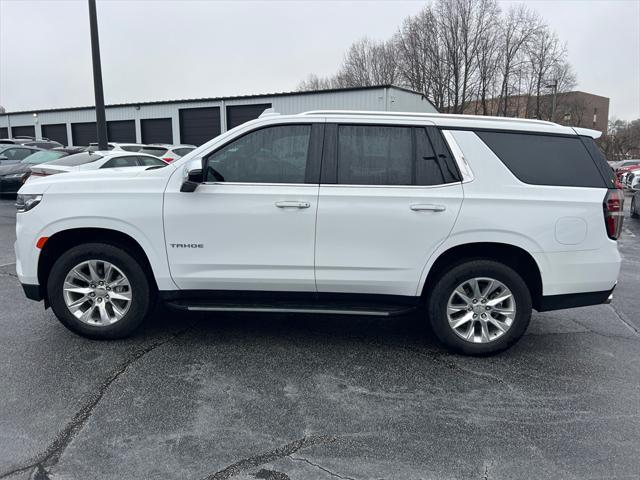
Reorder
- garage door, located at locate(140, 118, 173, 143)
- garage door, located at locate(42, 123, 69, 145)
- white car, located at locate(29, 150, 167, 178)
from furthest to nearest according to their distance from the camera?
garage door, located at locate(42, 123, 69, 145)
garage door, located at locate(140, 118, 173, 143)
white car, located at locate(29, 150, 167, 178)

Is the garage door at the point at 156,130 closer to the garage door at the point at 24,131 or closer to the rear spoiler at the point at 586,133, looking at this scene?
the garage door at the point at 24,131

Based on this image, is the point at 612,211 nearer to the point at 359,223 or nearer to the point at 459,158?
the point at 459,158

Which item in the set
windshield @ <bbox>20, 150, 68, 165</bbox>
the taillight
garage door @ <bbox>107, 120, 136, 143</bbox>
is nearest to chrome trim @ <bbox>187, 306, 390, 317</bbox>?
the taillight

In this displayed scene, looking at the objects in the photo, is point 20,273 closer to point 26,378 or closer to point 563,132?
point 26,378

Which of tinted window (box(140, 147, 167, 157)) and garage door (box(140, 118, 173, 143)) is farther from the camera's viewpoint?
garage door (box(140, 118, 173, 143))

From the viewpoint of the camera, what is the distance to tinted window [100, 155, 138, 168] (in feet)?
37.3

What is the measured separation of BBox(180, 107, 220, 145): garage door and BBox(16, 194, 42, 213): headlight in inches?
1061

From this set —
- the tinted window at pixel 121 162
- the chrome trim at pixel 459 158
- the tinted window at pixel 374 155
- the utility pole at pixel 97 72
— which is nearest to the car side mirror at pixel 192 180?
the tinted window at pixel 374 155

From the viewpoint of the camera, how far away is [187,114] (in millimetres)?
31500

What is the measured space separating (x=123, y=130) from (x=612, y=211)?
35.2 meters

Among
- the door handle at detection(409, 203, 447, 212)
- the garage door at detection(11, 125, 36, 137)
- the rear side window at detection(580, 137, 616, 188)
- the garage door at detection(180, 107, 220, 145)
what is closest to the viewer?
the door handle at detection(409, 203, 447, 212)

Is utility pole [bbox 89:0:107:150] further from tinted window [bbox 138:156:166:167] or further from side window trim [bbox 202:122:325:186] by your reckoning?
side window trim [bbox 202:122:325:186]

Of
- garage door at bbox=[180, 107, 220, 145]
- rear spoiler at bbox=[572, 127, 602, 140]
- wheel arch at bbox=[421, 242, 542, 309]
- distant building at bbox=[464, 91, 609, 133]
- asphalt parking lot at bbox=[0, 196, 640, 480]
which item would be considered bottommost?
asphalt parking lot at bbox=[0, 196, 640, 480]

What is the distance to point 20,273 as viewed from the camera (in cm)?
412
